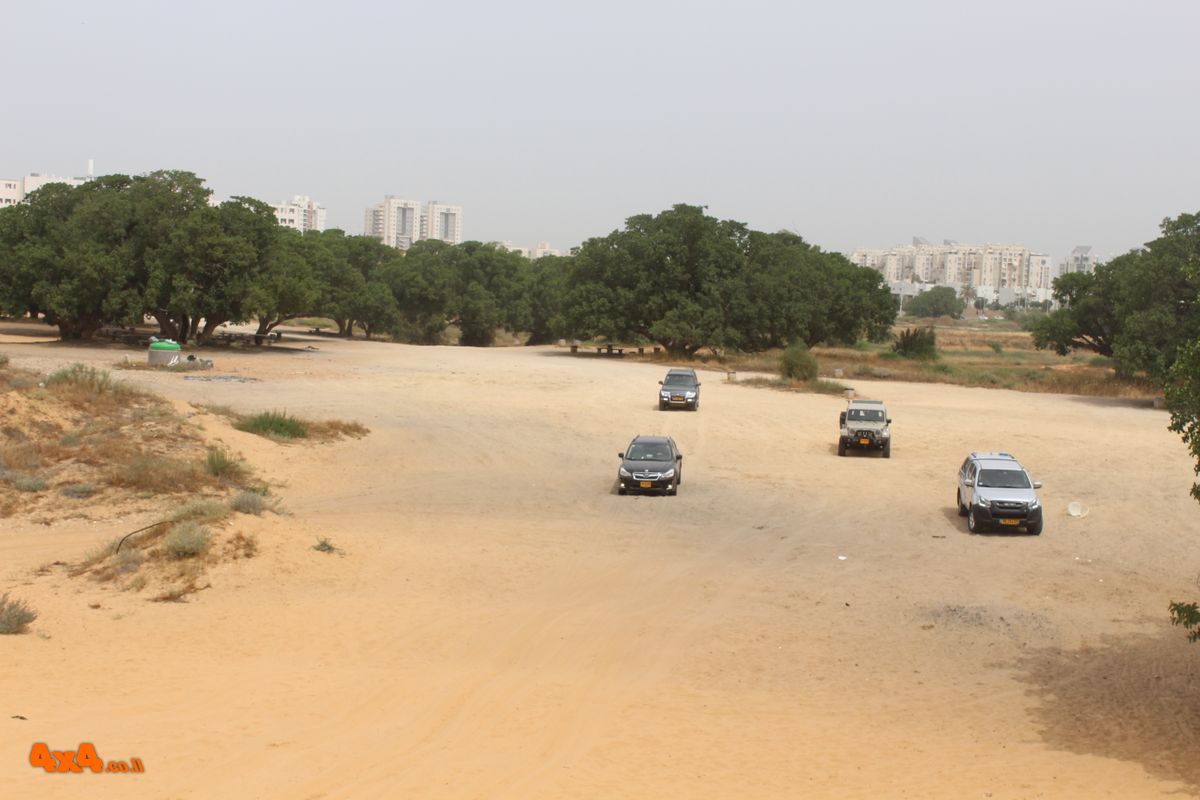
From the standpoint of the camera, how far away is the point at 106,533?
19.8 m

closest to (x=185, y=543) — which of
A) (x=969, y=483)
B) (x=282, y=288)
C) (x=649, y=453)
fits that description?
(x=649, y=453)

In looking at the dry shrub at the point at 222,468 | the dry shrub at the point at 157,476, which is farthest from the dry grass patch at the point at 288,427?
the dry shrub at the point at 157,476

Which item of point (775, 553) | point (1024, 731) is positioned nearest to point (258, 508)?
point (775, 553)

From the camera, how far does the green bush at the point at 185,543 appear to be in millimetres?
16938

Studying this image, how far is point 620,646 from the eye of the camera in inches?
588

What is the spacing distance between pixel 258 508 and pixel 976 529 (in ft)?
51.8

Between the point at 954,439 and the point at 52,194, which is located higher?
the point at 52,194

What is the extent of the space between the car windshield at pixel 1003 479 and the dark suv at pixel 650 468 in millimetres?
7688

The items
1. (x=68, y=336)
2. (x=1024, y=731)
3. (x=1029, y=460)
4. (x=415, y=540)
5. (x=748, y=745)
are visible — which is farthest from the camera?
(x=68, y=336)

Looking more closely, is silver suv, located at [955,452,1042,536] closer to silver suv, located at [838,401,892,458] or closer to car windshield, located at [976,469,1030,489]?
car windshield, located at [976,469,1030,489]

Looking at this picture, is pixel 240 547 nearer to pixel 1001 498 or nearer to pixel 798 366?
pixel 1001 498

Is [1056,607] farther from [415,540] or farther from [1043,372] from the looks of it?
[1043,372]

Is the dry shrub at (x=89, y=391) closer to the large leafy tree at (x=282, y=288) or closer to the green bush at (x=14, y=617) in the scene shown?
the green bush at (x=14, y=617)

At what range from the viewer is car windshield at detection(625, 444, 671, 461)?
27750 millimetres
